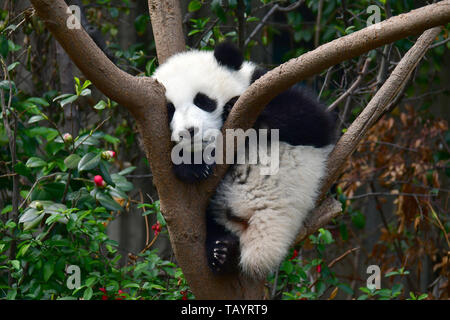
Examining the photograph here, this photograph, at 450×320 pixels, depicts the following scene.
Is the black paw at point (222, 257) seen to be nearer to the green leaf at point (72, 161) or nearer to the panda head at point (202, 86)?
the panda head at point (202, 86)

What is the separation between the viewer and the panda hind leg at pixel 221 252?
2170 mm

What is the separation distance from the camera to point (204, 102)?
2.45 m

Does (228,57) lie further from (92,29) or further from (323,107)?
(92,29)

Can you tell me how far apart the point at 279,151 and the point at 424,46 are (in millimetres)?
721

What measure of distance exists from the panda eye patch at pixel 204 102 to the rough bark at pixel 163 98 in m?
0.33

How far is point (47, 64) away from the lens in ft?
13.8

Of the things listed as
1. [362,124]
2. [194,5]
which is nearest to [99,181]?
[362,124]

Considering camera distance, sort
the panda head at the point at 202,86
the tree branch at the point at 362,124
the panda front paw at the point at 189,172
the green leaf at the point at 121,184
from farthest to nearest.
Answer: the green leaf at the point at 121,184
the tree branch at the point at 362,124
the panda head at the point at 202,86
the panda front paw at the point at 189,172

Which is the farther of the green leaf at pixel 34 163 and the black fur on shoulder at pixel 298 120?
the green leaf at pixel 34 163

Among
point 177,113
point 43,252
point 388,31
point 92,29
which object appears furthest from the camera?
point 92,29

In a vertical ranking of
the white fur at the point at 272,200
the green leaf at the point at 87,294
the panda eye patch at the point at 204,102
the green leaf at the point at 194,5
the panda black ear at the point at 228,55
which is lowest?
the green leaf at the point at 87,294

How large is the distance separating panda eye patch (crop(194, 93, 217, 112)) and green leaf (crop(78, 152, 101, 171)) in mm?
497

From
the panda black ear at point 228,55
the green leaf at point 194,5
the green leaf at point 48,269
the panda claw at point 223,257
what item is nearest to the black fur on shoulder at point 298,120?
the panda black ear at point 228,55
